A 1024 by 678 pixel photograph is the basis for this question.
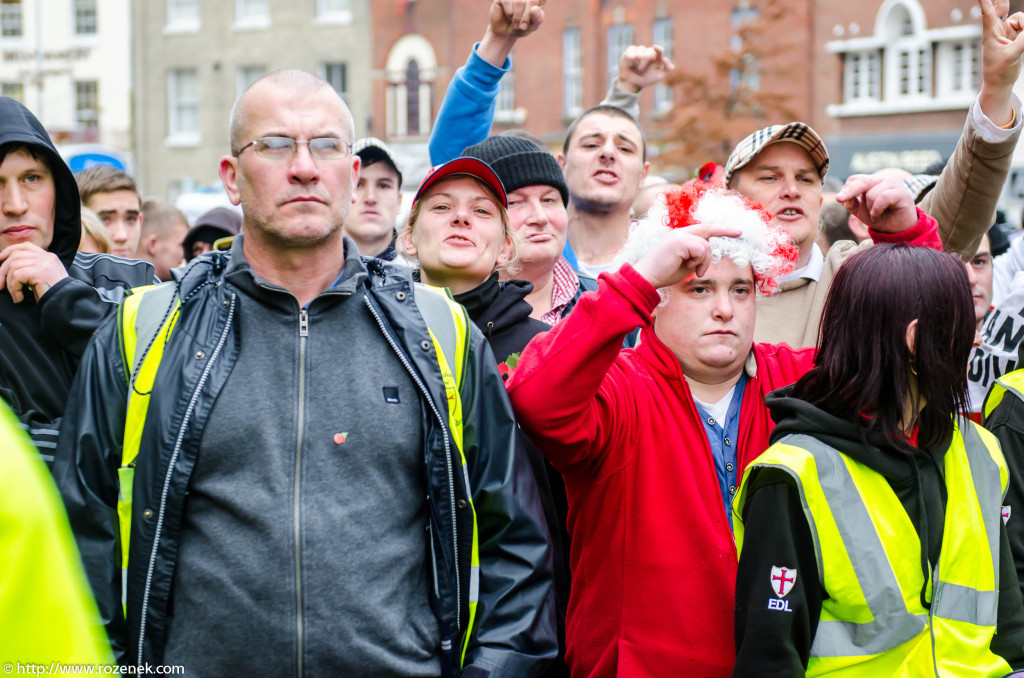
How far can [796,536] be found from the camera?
246 centimetres

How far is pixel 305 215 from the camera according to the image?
8.66 ft

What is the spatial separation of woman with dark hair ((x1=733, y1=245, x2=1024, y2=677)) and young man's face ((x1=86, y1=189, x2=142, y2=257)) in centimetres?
494

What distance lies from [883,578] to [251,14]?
3382 centimetres

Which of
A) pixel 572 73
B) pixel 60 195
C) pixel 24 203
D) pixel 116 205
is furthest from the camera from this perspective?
pixel 572 73

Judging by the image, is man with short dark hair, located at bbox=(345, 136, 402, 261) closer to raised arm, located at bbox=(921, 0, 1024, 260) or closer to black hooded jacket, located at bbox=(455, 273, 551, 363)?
black hooded jacket, located at bbox=(455, 273, 551, 363)

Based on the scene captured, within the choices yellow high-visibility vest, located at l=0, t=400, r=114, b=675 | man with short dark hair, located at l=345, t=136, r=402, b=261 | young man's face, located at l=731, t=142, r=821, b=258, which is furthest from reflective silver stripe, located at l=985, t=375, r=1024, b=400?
man with short dark hair, located at l=345, t=136, r=402, b=261

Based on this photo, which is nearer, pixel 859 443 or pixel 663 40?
pixel 859 443

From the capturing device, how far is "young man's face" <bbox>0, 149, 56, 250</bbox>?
10.3ft

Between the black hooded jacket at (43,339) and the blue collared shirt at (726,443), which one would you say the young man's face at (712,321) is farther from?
the black hooded jacket at (43,339)

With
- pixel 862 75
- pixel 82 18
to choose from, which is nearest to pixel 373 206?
pixel 862 75

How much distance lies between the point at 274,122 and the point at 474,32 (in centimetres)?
2937

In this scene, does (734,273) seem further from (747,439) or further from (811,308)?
(811,308)

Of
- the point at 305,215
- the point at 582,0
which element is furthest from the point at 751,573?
the point at 582,0

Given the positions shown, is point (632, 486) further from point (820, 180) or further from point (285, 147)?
point (820, 180)
